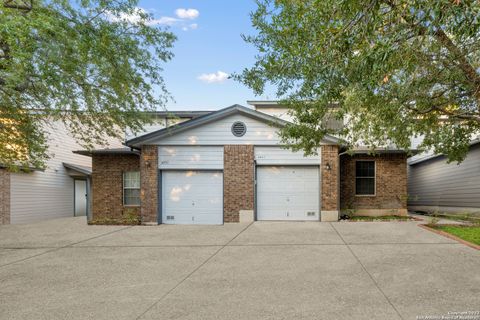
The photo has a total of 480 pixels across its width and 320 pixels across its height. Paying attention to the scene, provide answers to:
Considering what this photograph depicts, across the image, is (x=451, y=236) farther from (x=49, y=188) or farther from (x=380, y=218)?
(x=49, y=188)

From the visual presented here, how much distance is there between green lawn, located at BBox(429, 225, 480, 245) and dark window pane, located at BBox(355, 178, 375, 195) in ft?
14.9

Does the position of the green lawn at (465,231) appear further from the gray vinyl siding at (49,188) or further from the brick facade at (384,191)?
the gray vinyl siding at (49,188)

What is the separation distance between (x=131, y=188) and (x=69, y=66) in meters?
8.68

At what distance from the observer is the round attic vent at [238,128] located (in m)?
14.1

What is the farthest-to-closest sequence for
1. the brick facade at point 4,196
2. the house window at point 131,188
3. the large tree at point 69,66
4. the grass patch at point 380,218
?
the brick facade at point 4,196
the house window at point 131,188
the grass patch at point 380,218
the large tree at point 69,66

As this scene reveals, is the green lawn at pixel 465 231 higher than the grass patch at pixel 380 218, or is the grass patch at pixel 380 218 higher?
the green lawn at pixel 465 231

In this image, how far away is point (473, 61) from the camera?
7.69 m

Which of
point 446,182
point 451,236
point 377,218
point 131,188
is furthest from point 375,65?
point 446,182

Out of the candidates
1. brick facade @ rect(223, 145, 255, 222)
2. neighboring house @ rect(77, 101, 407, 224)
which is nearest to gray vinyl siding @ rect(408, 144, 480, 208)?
neighboring house @ rect(77, 101, 407, 224)

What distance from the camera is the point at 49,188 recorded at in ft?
63.7

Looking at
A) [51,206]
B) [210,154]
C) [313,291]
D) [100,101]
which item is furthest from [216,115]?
[51,206]

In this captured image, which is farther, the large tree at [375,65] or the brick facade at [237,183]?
the brick facade at [237,183]

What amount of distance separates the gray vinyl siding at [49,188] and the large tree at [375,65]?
505 inches

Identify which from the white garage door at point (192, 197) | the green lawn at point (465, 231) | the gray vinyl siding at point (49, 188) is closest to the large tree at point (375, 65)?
the green lawn at point (465, 231)
